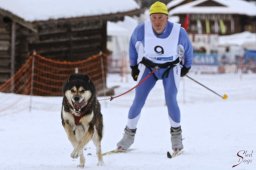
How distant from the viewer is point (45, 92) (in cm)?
1705

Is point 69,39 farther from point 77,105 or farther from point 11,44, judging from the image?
point 77,105

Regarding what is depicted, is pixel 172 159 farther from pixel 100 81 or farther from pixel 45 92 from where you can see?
pixel 100 81

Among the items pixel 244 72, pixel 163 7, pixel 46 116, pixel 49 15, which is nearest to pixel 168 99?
pixel 163 7

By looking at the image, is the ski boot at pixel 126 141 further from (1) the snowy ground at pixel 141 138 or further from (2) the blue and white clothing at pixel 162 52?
(2) the blue and white clothing at pixel 162 52

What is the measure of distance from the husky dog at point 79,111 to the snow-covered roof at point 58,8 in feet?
30.8

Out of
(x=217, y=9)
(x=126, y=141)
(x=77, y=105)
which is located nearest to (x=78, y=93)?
(x=77, y=105)

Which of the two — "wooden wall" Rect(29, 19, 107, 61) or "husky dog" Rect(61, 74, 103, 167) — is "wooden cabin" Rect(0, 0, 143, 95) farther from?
"husky dog" Rect(61, 74, 103, 167)

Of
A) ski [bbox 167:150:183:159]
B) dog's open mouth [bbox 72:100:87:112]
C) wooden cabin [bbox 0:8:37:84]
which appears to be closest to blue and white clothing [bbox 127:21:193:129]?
ski [bbox 167:150:183:159]

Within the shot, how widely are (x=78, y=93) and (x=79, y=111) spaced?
18cm

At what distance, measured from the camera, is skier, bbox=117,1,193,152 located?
7.25m

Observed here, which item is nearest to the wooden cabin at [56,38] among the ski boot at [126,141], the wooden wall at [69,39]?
the wooden wall at [69,39]

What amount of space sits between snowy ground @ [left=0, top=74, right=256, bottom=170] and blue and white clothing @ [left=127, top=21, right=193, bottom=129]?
692 mm

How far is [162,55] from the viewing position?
7.34m

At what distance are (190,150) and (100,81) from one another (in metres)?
12.6
